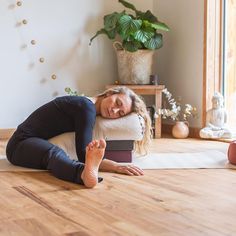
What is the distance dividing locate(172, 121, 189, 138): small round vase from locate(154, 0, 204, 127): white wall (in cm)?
14

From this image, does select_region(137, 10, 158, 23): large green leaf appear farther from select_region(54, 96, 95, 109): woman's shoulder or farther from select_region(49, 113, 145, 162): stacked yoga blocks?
select_region(54, 96, 95, 109): woman's shoulder

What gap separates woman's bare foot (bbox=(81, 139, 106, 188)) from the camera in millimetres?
1802

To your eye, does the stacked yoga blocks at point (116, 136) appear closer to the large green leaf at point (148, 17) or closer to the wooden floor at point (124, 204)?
the wooden floor at point (124, 204)

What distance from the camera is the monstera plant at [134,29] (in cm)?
377

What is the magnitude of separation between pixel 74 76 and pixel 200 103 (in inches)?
44.1

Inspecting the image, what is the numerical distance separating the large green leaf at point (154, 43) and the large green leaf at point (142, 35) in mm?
47

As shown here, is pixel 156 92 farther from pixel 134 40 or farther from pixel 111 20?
pixel 111 20

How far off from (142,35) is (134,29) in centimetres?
9

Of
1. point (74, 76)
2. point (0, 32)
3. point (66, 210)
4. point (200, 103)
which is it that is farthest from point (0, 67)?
point (66, 210)

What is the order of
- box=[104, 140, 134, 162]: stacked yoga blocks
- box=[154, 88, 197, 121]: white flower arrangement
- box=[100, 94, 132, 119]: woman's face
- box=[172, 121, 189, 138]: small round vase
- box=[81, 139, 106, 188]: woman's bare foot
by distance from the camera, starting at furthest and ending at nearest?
box=[154, 88, 197, 121]: white flower arrangement → box=[172, 121, 189, 138]: small round vase → box=[104, 140, 134, 162]: stacked yoga blocks → box=[100, 94, 132, 119]: woman's face → box=[81, 139, 106, 188]: woman's bare foot

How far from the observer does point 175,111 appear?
12.7 feet

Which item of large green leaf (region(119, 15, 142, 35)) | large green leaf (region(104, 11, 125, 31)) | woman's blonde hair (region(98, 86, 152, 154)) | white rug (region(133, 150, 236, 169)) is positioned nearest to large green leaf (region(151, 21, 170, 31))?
large green leaf (region(119, 15, 142, 35))

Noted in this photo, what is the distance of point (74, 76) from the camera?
4074 millimetres

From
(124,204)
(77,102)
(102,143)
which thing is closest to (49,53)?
(77,102)
